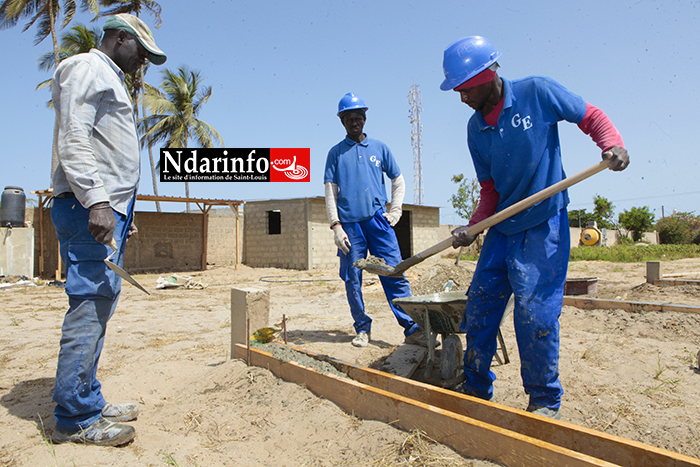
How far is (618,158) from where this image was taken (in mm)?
1923

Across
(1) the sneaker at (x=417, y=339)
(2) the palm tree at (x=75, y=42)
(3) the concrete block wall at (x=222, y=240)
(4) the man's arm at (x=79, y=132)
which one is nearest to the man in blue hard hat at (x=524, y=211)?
(1) the sneaker at (x=417, y=339)

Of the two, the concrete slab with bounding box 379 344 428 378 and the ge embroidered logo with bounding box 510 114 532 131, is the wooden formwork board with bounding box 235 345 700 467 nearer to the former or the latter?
the concrete slab with bounding box 379 344 428 378

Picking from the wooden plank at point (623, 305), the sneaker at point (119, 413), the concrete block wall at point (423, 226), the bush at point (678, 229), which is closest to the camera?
the sneaker at point (119, 413)

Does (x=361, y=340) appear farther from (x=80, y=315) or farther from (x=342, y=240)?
(x=80, y=315)

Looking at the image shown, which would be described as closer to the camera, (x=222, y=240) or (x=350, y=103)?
(x=350, y=103)

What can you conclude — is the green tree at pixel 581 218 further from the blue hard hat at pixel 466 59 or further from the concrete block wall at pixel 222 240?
the blue hard hat at pixel 466 59

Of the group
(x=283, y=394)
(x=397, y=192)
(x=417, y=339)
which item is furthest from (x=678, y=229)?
(x=283, y=394)

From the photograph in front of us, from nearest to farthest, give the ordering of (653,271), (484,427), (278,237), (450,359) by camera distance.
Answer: (484,427)
(450,359)
(653,271)
(278,237)

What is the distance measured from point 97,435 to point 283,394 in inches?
37.1

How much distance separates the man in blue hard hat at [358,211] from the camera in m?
3.87

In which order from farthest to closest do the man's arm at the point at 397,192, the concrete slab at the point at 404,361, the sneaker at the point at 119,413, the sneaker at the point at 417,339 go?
the man's arm at the point at 397,192 → the sneaker at the point at 417,339 → the concrete slab at the point at 404,361 → the sneaker at the point at 119,413

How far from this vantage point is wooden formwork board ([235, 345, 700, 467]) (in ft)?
4.58

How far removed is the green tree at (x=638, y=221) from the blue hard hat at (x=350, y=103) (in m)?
35.9

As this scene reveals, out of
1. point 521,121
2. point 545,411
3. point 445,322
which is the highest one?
point 521,121
